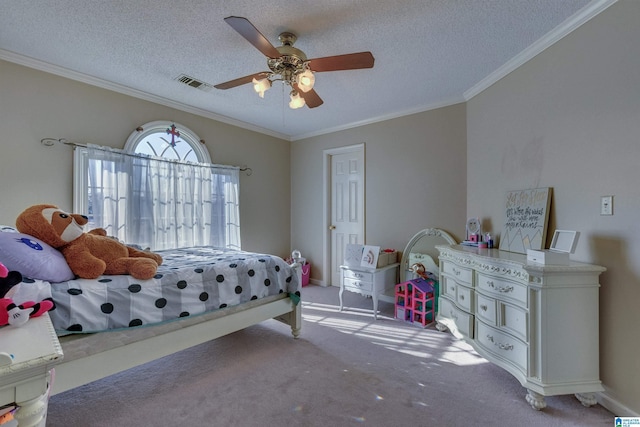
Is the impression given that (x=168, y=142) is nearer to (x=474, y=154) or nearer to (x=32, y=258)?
(x=32, y=258)

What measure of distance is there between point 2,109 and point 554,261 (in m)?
4.22

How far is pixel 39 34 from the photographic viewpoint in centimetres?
208

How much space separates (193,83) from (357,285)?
2.81m

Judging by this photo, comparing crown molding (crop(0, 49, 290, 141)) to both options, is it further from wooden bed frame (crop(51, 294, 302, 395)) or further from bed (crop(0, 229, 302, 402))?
wooden bed frame (crop(51, 294, 302, 395))

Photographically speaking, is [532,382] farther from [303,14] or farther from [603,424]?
[303,14]

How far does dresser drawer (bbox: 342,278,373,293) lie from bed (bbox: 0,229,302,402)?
0.91 m

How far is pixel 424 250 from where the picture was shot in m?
3.45

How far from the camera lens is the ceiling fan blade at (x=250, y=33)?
1471mm

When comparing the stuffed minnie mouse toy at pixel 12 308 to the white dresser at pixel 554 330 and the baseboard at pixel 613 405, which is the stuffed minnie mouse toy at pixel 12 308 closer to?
the white dresser at pixel 554 330

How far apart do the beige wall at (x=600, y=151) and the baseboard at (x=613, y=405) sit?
0.07 ft

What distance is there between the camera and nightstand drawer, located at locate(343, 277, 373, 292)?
328cm

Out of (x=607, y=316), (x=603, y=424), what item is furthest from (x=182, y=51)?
(x=603, y=424)

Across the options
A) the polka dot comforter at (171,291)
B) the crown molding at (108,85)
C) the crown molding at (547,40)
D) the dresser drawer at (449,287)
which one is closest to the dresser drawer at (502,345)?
the dresser drawer at (449,287)

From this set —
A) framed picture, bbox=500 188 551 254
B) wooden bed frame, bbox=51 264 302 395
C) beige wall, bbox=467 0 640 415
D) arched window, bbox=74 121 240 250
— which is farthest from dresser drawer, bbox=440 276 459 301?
arched window, bbox=74 121 240 250
